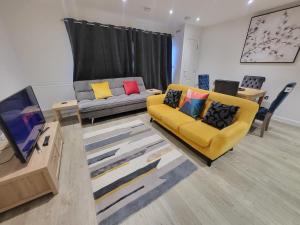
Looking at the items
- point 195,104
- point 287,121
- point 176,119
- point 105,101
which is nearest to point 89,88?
point 105,101

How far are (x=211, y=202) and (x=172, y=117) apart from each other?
1.28m

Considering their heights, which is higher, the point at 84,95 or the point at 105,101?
the point at 84,95

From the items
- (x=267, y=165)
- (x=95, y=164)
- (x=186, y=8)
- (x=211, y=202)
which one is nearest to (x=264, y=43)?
(x=186, y=8)

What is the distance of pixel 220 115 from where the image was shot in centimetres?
196

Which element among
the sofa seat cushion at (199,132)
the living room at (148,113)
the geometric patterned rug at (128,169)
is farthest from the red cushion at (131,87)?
the sofa seat cushion at (199,132)

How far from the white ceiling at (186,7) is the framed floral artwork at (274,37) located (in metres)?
0.23

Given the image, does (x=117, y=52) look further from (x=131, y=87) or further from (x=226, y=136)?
(x=226, y=136)

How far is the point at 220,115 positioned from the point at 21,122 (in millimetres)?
2457

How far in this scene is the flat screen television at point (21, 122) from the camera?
1.18 metres

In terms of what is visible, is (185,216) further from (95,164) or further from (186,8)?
(186,8)

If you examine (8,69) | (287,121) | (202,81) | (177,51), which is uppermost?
(177,51)

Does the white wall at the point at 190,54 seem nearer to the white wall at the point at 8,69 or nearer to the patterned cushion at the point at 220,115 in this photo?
the patterned cushion at the point at 220,115

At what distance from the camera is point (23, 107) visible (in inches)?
60.4

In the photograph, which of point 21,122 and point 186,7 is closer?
point 21,122
